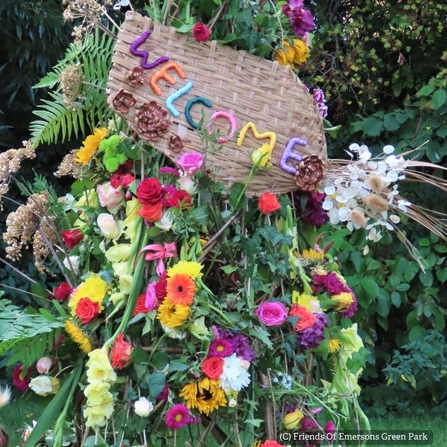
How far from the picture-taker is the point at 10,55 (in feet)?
12.4

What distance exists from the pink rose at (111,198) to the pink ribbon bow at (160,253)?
0.13m

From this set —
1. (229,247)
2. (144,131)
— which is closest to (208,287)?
(229,247)

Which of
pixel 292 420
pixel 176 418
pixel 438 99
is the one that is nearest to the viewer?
pixel 176 418

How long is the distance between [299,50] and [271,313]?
56 cm

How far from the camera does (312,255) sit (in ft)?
4.49

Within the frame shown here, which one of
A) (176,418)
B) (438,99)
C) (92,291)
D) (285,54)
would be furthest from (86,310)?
(438,99)

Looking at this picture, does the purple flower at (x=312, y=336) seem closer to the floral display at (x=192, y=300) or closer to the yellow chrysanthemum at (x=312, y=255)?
the floral display at (x=192, y=300)

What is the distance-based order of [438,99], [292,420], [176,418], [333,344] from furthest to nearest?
[438,99] < [333,344] < [292,420] < [176,418]

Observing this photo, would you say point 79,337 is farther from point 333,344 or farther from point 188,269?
point 333,344

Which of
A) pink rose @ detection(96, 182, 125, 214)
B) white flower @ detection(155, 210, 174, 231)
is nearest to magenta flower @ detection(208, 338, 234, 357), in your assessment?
white flower @ detection(155, 210, 174, 231)

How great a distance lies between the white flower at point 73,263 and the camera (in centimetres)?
134

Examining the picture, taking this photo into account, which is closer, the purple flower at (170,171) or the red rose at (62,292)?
the purple flower at (170,171)

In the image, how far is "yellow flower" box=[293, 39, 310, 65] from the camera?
4.52ft

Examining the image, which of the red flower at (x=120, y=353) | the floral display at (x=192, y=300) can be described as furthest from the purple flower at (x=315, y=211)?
the red flower at (x=120, y=353)
